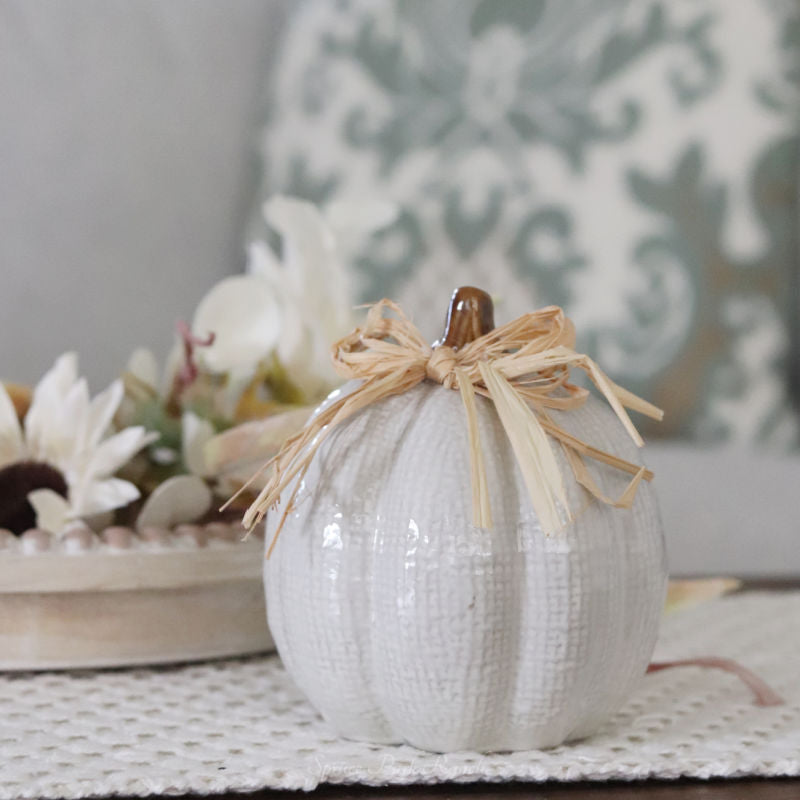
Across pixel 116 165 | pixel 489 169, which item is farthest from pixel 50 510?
pixel 489 169

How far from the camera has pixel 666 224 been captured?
1215mm

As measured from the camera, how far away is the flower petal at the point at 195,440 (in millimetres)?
499

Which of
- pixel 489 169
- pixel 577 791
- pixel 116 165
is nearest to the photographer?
pixel 577 791

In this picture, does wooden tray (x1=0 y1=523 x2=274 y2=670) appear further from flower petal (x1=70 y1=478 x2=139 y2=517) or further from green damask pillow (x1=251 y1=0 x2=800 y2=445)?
green damask pillow (x1=251 y1=0 x2=800 y2=445)

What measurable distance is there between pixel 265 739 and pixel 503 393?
0.53 feet

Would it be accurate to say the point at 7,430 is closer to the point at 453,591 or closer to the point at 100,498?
the point at 100,498

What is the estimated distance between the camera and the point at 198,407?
1.70 feet

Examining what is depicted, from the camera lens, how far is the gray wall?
1045mm

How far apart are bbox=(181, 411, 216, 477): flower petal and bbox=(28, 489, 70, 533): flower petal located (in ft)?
0.22

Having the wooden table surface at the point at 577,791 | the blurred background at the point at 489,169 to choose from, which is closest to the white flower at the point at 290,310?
the wooden table surface at the point at 577,791

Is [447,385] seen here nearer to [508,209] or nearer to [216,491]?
[216,491]

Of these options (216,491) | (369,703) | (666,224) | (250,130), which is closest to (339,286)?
(216,491)

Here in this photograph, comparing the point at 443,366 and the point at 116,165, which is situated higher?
the point at 116,165

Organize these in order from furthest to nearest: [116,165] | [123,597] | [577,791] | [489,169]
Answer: [489,169] < [116,165] < [123,597] < [577,791]
